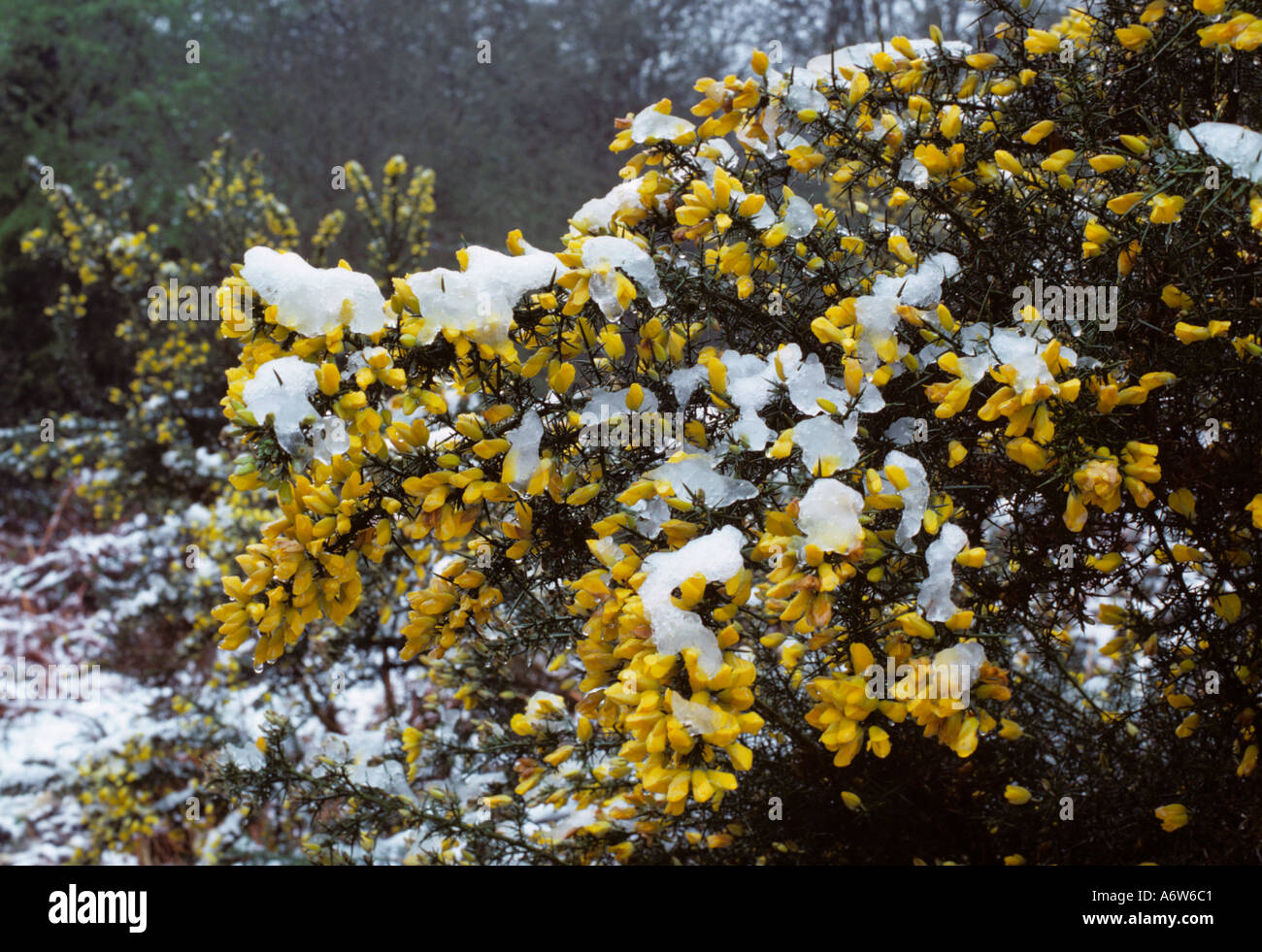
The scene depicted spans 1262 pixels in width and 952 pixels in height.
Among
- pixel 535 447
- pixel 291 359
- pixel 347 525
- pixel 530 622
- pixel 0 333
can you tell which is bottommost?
pixel 530 622

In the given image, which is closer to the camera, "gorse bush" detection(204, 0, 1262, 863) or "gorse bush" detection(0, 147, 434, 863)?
"gorse bush" detection(204, 0, 1262, 863)

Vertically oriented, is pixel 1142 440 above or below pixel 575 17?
below

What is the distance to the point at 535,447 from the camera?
131 cm

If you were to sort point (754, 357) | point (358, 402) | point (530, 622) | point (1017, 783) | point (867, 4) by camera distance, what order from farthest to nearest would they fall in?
1. point (867, 4)
2. point (1017, 783)
3. point (530, 622)
4. point (754, 357)
5. point (358, 402)

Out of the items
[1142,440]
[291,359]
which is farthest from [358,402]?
[1142,440]

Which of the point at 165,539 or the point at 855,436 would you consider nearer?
the point at 855,436

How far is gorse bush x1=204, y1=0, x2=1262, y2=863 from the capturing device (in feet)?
3.97

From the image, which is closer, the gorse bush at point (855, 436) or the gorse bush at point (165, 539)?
Answer: the gorse bush at point (855, 436)

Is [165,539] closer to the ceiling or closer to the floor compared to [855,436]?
closer to the ceiling

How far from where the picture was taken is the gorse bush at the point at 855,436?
47.6 inches

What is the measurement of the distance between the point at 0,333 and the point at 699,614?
1255 cm

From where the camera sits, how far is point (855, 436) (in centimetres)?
132

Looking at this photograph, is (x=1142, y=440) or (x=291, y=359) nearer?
(x=291, y=359)
